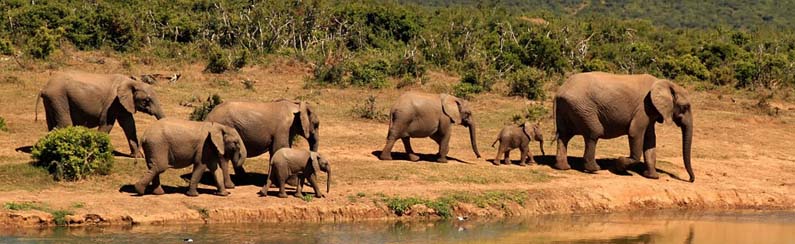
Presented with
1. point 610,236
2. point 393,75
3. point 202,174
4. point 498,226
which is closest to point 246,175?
point 202,174

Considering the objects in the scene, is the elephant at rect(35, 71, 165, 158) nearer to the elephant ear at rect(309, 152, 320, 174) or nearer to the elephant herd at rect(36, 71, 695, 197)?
the elephant herd at rect(36, 71, 695, 197)

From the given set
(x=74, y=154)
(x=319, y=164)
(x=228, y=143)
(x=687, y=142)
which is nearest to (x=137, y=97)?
(x=74, y=154)

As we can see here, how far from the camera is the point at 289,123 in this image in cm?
2030

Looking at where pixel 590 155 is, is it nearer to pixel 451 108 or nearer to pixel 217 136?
pixel 451 108

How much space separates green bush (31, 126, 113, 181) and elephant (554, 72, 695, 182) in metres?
8.55

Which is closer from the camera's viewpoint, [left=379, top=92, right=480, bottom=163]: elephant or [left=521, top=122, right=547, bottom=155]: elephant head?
[left=379, top=92, right=480, bottom=163]: elephant

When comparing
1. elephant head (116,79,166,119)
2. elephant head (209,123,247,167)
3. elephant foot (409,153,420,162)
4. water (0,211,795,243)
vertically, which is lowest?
water (0,211,795,243)

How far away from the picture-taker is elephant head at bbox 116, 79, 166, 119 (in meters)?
21.3

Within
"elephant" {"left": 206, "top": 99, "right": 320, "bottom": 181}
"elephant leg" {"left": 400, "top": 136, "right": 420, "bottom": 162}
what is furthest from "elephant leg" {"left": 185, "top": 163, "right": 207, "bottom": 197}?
"elephant leg" {"left": 400, "top": 136, "right": 420, "bottom": 162}

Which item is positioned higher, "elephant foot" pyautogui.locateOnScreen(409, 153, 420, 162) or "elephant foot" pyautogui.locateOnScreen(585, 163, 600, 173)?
"elephant foot" pyautogui.locateOnScreen(409, 153, 420, 162)

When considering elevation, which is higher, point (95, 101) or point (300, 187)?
point (95, 101)

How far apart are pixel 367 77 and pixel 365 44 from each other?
6.87m

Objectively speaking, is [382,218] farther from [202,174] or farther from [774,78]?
[774,78]

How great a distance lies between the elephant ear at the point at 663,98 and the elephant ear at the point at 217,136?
8591mm
